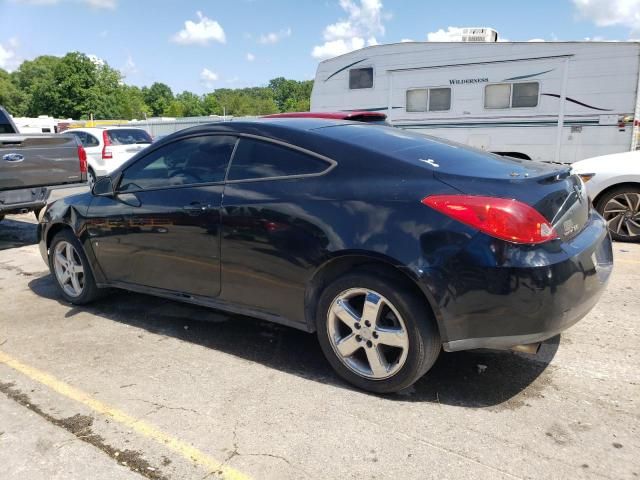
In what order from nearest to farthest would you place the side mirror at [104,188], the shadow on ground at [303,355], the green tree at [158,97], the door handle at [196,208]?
the shadow on ground at [303,355] < the door handle at [196,208] < the side mirror at [104,188] < the green tree at [158,97]

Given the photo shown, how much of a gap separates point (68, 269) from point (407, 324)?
337cm

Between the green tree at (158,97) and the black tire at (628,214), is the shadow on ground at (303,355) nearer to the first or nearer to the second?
the black tire at (628,214)

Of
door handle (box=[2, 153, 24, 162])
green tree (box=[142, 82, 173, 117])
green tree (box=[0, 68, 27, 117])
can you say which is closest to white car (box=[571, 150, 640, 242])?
door handle (box=[2, 153, 24, 162])

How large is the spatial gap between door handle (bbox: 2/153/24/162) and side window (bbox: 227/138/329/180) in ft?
15.6

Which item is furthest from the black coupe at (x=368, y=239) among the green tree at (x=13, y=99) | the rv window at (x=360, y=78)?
the green tree at (x=13, y=99)

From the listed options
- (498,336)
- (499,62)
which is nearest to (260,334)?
(498,336)

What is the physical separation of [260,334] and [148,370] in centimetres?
87

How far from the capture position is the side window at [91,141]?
1325 centimetres

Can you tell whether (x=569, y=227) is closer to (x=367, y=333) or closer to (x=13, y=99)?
(x=367, y=333)

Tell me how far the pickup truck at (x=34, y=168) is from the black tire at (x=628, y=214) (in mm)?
7114

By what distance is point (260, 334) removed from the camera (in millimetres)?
4062

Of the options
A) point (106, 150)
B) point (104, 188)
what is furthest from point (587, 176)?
point (106, 150)

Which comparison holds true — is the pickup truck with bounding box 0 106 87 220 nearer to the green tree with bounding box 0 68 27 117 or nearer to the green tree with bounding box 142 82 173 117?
the green tree with bounding box 0 68 27 117

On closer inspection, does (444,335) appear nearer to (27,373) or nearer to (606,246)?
(606,246)
